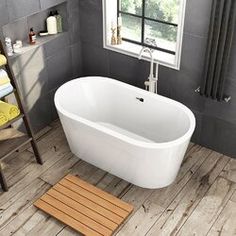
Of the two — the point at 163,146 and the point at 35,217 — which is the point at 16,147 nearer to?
the point at 35,217

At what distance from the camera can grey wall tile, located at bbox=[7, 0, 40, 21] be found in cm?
371

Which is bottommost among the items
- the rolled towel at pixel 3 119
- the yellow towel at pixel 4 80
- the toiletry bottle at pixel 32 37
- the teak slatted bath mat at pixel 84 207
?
the teak slatted bath mat at pixel 84 207

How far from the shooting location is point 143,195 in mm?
3754

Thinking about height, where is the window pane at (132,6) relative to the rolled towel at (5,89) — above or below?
above

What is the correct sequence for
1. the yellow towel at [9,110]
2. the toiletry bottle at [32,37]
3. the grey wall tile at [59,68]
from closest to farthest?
1. the yellow towel at [9,110]
2. the toiletry bottle at [32,37]
3. the grey wall tile at [59,68]

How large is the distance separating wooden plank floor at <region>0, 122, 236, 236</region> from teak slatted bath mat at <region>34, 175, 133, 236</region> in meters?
0.06

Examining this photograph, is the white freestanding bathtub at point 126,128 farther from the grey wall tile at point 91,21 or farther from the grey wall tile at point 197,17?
the grey wall tile at point 197,17

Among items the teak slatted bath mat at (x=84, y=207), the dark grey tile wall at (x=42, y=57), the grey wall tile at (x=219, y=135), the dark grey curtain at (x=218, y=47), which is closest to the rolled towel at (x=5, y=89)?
the dark grey tile wall at (x=42, y=57)

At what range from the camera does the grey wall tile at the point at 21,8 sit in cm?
371

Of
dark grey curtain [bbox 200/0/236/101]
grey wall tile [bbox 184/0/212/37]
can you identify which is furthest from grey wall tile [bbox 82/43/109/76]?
dark grey curtain [bbox 200/0/236/101]

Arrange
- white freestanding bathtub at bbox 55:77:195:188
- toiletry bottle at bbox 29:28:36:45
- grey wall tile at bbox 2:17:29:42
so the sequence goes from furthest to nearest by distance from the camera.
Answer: toiletry bottle at bbox 29:28:36:45 → grey wall tile at bbox 2:17:29:42 → white freestanding bathtub at bbox 55:77:195:188

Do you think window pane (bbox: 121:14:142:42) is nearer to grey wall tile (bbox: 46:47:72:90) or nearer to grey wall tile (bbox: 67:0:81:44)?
grey wall tile (bbox: 67:0:81:44)

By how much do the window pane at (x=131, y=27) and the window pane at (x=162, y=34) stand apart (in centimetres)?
10

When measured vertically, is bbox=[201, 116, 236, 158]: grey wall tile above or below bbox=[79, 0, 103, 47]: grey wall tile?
below
